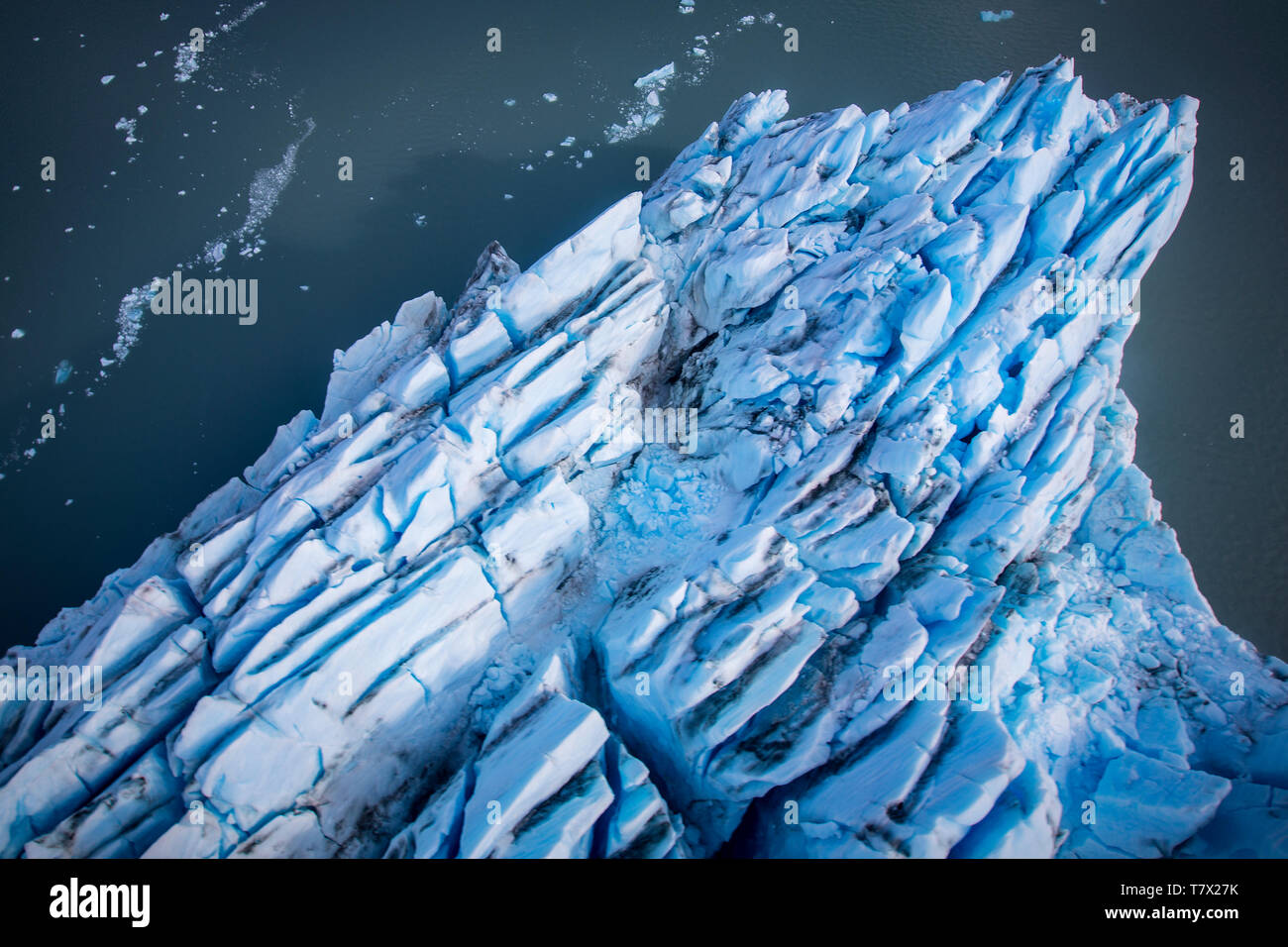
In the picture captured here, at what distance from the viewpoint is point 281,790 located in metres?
8.85

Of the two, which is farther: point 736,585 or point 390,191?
point 390,191

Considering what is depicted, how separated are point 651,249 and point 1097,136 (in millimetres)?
8674

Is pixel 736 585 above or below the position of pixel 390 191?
below

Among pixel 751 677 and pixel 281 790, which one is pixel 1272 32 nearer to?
pixel 751 677

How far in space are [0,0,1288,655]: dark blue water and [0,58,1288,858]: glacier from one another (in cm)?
339

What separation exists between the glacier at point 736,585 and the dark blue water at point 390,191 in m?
3.39

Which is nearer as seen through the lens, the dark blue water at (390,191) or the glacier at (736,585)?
the glacier at (736,585)

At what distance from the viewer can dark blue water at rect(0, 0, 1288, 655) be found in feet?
47.4

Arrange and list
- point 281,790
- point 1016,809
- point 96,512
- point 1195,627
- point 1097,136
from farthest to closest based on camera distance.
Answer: point 96,512
point 1097,136
point 1195,627
point 281,790
point 1016,809

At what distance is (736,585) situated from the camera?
377 inches

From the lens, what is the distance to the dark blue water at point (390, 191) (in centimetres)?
1446

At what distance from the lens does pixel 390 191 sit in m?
18.5

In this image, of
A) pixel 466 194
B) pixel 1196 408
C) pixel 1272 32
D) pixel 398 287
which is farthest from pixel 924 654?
pixel 1272 32

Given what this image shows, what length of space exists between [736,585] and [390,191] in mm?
15199
